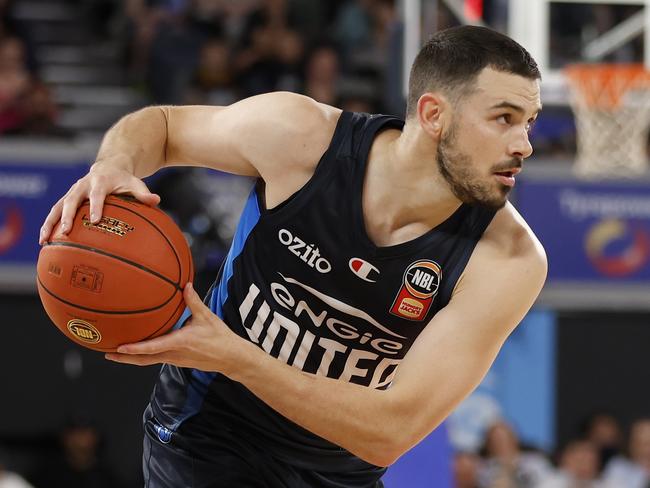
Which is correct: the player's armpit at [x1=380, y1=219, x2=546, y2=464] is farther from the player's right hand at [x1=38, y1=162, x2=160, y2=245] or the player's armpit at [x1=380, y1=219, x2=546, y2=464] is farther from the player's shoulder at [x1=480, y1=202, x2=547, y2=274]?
the player's right hand at [x1=38, y1=162, x2=160, y2=245]

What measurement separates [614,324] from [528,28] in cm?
265

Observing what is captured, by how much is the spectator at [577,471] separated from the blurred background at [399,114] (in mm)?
16

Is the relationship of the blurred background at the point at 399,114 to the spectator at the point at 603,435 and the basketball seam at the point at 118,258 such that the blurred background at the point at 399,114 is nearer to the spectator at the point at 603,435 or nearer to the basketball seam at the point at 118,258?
the spectator at the point at 603,435

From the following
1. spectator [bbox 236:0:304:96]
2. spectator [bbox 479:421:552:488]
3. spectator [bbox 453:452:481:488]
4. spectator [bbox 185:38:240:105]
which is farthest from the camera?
spectator [bbox 236:0:304:96]

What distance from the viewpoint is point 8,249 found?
809 centimetres

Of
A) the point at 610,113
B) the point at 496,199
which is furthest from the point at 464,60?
the point at 610,113

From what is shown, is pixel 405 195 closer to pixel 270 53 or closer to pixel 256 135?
pixel 256 135

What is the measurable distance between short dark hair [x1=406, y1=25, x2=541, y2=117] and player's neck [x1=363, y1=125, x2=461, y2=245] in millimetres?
130

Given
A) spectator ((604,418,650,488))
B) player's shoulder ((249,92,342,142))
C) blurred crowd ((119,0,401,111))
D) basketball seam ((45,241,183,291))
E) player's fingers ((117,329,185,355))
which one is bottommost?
spectator ((604,418,650,488))

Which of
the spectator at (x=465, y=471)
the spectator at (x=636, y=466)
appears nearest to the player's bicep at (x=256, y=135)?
the spectator at (x=465, y=471)

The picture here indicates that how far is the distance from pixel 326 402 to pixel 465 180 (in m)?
0.75

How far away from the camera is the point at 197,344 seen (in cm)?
285

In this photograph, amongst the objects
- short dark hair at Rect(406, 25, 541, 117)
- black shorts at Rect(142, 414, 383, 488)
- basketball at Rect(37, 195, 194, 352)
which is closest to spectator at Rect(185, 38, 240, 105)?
black shorts at Rect(142, 414, 383, 488)

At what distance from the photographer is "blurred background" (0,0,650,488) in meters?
8.16
